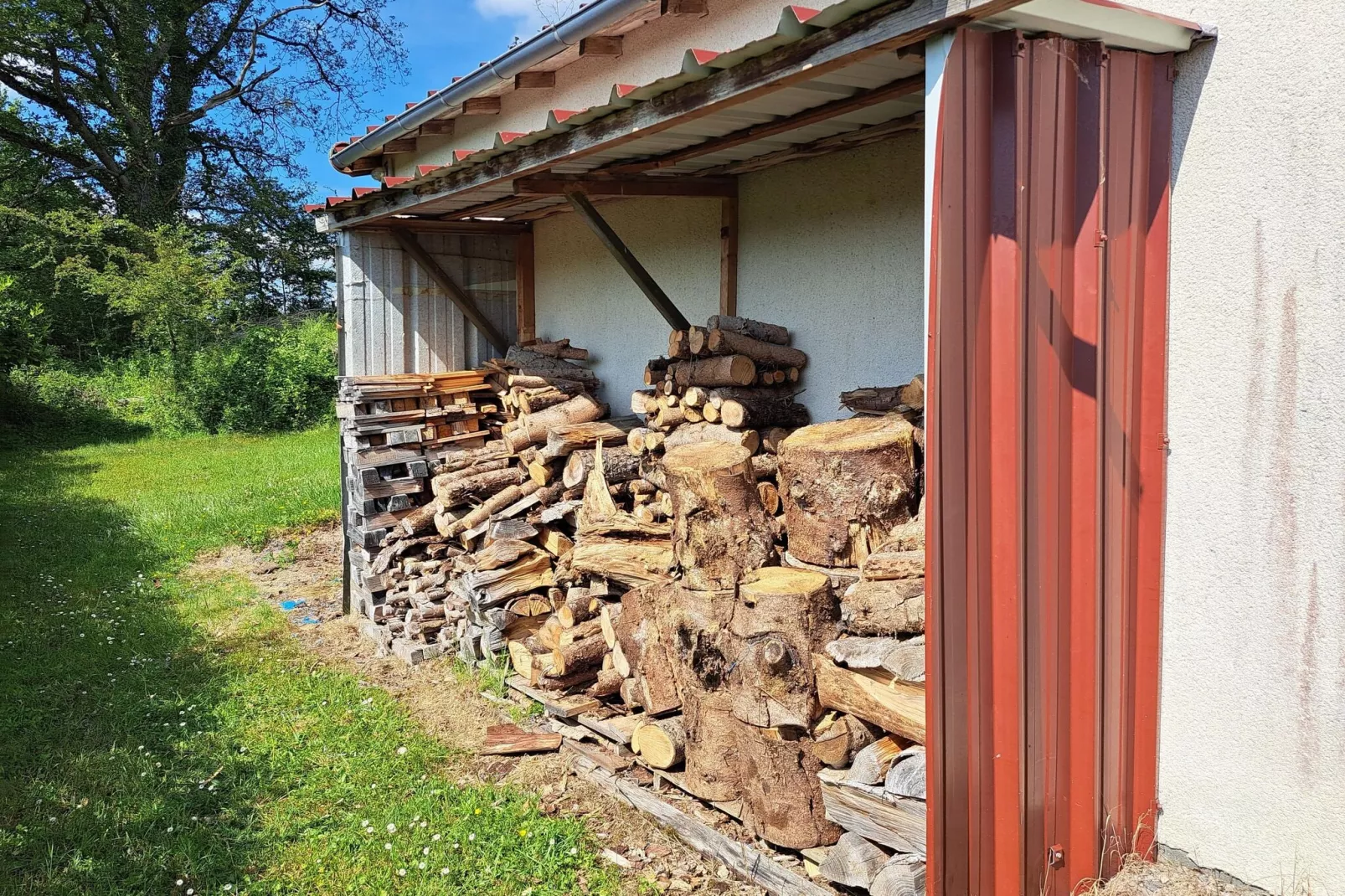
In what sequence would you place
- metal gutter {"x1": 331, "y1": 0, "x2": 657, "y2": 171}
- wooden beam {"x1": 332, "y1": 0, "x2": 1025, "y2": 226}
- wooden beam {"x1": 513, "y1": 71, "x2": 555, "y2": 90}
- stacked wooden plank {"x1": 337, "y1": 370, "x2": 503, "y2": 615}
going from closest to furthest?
wooden beam {"x1": 332, "y1": 0, "x2": 1025, "y2": 226}
metal gutter {"x1": 331, "y1": 0, "x2": 657, "y2": 171}
wooden beam {"x1": 513, "y1": 71, "x2": 555, "y2": 90}
stacked wooden plank {"x1": 337, "y1": 370, "x2": 503, "y2": 615}

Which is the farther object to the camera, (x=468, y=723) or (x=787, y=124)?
(x=468, y=723)

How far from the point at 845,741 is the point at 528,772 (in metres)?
1.92

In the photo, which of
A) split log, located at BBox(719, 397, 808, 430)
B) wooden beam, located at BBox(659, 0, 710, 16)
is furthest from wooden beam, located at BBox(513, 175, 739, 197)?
split log, located at BBox(719, 397, 808, 430)

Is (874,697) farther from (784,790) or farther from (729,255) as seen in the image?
(729,255)

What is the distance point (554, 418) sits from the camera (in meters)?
6.76

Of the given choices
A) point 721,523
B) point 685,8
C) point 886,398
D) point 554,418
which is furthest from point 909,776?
point 685,8

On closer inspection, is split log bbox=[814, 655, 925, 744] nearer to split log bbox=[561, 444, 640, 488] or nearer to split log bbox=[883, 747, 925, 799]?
split log bbox=[883, 747, 925, 799]

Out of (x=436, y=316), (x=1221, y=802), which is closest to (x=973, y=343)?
(x=1221, y=802)

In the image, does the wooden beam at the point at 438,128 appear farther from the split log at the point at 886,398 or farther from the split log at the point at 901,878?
the split log at the point at 901,878

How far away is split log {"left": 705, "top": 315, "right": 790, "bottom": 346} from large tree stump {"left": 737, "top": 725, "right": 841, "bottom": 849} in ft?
7.47

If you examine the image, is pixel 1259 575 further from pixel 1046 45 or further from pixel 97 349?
pixel 97 349

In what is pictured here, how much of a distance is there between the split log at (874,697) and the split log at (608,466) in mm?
2394

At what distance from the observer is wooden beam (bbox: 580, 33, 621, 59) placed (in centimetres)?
590

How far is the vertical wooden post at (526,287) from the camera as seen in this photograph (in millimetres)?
8227
